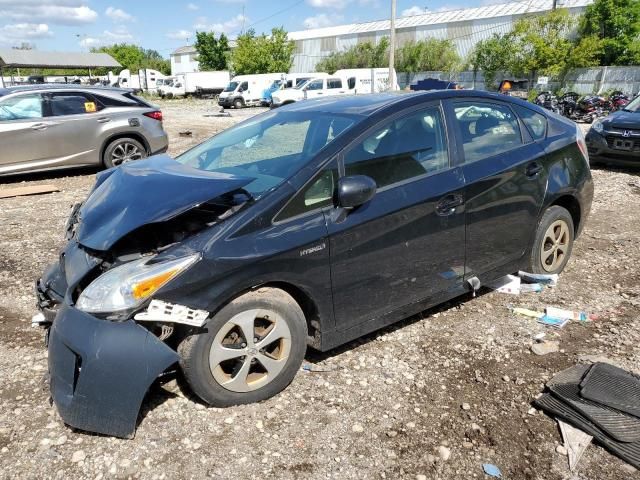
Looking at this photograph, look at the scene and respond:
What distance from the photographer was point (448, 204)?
350cm

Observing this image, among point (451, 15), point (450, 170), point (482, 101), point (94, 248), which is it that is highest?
point (451, 15)

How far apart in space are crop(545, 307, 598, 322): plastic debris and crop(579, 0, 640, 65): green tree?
38224 millimetres

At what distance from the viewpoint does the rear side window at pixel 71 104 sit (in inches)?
355

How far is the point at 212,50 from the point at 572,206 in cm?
6066

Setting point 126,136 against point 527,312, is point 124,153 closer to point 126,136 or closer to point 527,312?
point 126,136

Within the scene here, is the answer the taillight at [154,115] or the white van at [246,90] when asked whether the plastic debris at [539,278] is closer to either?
the taillight at [154,115]

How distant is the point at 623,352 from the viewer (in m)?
3.54

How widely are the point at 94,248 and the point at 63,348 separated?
522 millimetres

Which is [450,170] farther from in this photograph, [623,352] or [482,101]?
[623,352]

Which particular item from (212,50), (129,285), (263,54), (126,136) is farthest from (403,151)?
(212,50)

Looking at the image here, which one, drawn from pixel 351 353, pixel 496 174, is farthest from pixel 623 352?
pixel 351 353

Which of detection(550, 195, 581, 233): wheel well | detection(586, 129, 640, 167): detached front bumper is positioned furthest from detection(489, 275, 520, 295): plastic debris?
detection(586, 129, 640, 167): detached front bumper

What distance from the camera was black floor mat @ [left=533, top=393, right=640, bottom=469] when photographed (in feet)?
8.36

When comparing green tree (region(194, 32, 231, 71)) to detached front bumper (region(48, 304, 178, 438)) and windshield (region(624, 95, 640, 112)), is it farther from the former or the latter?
detached front bumper (region(48, 304, 178, 438))
